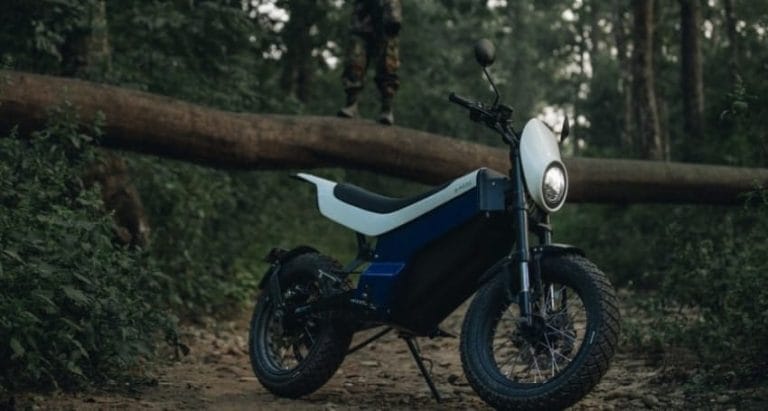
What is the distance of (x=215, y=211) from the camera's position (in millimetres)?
11398

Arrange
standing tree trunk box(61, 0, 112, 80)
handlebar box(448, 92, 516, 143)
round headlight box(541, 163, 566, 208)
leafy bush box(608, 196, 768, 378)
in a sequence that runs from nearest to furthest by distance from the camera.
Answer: round headlight box(541, 163, 566, 208), handlebar box(448, 92, 516, 143), leafy bush box(608, 196, 768, 378), standing tree trunk box(61, 0, 112, 80)

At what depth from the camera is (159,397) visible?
19.0ft

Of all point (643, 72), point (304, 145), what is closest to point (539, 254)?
point (304, 145)

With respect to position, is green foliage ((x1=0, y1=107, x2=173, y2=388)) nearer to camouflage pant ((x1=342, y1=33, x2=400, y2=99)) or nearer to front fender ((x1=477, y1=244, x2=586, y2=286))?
front fender ((x1=477, y1=244, x2=586, y2=286))

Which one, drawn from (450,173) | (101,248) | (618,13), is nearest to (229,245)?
(450,173)

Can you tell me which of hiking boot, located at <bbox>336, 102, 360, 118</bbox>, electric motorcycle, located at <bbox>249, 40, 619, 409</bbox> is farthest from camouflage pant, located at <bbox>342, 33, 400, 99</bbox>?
electric motorcycle, located at <bbox>249, 40, 619, 409</bbox>

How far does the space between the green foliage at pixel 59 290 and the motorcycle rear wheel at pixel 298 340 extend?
25.6 inches

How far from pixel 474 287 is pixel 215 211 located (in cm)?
626

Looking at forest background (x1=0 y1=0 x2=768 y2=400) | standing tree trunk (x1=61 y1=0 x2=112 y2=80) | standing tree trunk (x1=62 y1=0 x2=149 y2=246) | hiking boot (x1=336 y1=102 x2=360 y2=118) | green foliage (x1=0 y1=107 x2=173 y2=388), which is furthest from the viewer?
hiking boot (x1=336 y1=102 x2=360 y2=118)

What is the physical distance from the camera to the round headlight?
5.05m

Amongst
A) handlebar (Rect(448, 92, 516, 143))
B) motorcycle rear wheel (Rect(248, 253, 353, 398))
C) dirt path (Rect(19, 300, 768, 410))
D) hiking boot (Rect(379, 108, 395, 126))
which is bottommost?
dirt path (Rect(19, 300, 768, 410))

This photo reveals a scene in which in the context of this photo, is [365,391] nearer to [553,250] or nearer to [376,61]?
[553,250]

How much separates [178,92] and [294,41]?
25.6ft

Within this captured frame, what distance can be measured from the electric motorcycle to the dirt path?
9.8 inches
